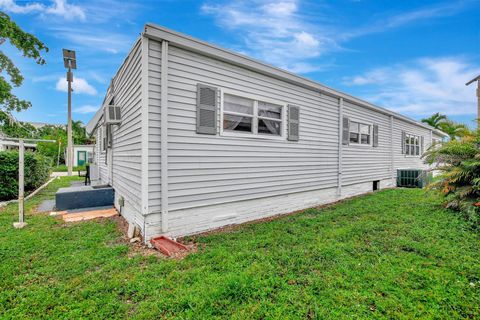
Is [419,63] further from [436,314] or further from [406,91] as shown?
[436,314]

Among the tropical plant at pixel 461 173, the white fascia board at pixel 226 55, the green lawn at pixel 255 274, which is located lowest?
the green lawn at pixel 255 274

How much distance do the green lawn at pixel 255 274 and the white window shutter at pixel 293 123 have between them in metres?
2.29

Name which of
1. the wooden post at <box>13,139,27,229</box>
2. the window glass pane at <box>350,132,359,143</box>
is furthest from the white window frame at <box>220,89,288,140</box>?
the wooden post at <box>13,139,27,229</box>

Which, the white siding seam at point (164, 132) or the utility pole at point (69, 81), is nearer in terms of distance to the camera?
the white siding seam at point (164, 132)

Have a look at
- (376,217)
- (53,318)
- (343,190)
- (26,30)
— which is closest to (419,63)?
(343,190)

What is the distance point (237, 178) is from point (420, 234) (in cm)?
331

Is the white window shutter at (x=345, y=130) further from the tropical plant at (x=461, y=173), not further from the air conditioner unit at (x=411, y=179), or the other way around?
the air conditioner unit at (x=411, y=179)

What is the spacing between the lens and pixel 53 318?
6.43 feet

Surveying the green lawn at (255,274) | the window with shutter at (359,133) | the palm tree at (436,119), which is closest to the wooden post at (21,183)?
the green lawn at (255,274)

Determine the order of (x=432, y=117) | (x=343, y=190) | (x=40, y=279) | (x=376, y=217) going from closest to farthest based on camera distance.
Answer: (x=40, y=279)
(x=376, y=217)
(x=343, y=190)
(x=432, y=117)

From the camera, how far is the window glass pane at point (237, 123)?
4.54m

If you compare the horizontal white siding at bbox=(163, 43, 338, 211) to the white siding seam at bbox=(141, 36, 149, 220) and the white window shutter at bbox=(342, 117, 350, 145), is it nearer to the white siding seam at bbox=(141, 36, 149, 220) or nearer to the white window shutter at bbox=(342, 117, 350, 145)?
the white siding seam at bbox=(141, 36, 149, 220)

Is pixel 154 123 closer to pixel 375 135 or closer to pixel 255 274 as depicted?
→ pixel 255 274

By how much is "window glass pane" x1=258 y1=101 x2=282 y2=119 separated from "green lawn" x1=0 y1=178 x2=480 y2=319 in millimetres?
2474
